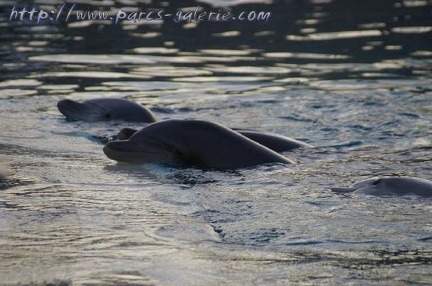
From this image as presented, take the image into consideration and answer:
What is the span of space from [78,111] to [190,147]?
2.61 metres

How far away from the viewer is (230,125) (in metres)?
9.02

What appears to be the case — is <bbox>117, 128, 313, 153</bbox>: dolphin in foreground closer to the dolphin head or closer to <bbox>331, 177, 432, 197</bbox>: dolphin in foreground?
the dolphin head

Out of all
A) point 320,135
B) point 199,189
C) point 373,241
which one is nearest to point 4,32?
point 320,135

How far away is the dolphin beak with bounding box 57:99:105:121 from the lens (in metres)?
9.05

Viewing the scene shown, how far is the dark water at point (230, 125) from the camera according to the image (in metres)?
4.24

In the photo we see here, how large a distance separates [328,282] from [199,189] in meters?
2.04

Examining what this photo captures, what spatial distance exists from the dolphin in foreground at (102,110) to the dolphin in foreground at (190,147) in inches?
82.7

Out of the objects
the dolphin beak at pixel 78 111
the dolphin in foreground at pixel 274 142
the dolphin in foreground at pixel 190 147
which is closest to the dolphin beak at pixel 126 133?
the dolphin in foreground at pixel 190 147

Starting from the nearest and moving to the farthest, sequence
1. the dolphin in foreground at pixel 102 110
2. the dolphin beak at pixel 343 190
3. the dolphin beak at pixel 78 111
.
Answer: the dolphin beak at pixel 343 190
the dolphin in foreground at pixel 102 110
the dolphin beak at pixel 78 111

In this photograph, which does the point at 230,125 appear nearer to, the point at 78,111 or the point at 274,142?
the point at 78,111

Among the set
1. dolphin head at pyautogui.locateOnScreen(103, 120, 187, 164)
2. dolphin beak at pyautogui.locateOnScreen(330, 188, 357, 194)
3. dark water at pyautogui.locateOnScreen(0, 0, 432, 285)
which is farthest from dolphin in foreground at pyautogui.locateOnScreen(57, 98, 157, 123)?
dolphin beak at pyautogui.locateOnScreen(330, 188, 357, 194)

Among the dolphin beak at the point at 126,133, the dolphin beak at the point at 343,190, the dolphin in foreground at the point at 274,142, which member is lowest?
the dolphin in foreground at the point at 274,142

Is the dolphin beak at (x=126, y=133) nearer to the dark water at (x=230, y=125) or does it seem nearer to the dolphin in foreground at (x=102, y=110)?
the dark water at (x=230, y=125)

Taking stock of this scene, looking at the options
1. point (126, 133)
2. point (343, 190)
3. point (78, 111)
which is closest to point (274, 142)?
point (126, 133)
